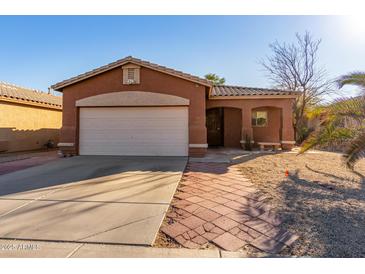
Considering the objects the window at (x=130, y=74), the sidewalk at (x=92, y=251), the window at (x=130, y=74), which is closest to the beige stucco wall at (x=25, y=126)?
the window at (x=130, y=74)

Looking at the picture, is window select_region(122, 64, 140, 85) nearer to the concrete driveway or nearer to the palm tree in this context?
the concrete driveway

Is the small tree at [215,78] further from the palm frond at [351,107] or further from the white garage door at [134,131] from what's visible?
the palm frond at [351,107]

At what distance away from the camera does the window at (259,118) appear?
1375 centimetres

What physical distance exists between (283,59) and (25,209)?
72.4 feet

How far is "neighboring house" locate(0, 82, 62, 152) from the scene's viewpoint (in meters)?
12.0

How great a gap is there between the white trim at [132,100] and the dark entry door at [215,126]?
17.3 feet

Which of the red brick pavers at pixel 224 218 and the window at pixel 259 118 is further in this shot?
the window at pixel 259 118

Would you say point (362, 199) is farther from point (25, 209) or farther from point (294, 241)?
point (25, 209)

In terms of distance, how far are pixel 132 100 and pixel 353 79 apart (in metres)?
8.31

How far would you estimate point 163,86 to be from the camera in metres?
10.0

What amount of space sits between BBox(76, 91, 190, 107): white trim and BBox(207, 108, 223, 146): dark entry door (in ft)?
17.3

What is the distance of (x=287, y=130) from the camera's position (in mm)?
12352

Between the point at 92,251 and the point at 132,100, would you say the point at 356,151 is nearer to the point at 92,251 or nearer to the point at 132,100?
the point at 92,251

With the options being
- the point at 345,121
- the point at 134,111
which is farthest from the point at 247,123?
the point at 134,111
